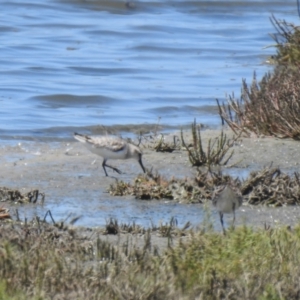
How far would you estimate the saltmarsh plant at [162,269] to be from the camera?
15.3 ft

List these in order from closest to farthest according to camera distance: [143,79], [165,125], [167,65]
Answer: [165,125]
[143,79]
[167,65]

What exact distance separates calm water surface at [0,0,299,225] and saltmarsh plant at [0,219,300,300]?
5.73 ft

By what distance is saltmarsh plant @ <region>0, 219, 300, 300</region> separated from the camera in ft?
15.3

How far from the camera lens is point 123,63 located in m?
17.6

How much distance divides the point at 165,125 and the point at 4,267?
7998mm

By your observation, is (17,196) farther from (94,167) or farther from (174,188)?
(94,167)

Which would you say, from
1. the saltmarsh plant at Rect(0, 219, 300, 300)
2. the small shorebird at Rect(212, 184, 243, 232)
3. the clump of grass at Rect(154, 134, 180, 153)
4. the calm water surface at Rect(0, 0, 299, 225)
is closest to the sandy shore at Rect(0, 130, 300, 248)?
the clump of grass at Rect(154, 134, 180, 153)

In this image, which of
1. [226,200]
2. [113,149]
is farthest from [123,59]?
[226,200]

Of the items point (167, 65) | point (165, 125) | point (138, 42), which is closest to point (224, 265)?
point (165, 125)

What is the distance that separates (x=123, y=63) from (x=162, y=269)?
42.2ft

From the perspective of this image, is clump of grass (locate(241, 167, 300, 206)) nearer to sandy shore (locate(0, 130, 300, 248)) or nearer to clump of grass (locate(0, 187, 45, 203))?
sandy shore (locate(0, 130, 300, 248))

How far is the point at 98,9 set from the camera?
24.0 m

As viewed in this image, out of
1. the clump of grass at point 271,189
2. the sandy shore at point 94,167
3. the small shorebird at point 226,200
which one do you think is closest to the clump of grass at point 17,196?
the sandy shore at point 94,167

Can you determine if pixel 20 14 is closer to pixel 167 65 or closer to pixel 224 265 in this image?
pixel 167 65
